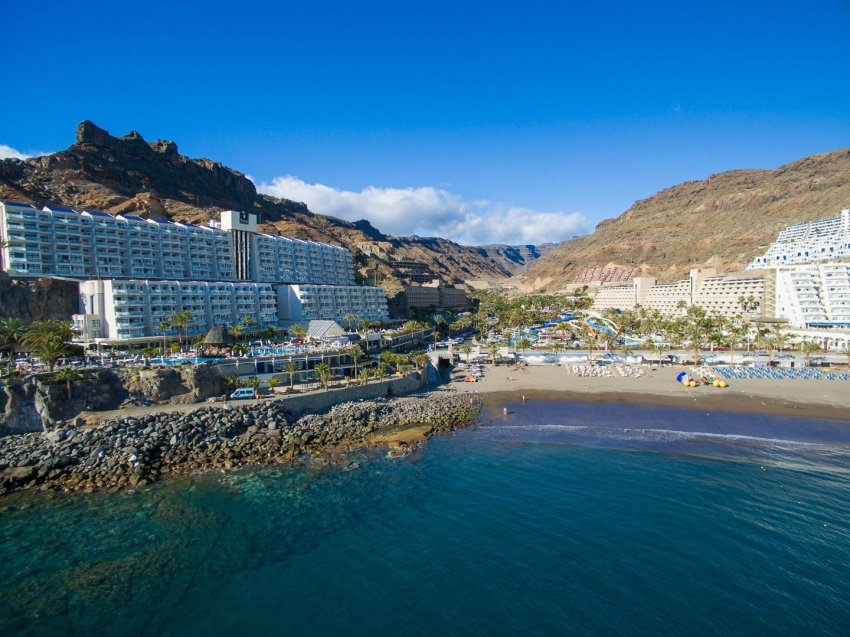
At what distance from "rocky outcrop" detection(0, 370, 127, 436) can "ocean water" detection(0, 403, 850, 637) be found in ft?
30.6

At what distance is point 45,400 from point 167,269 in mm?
37416

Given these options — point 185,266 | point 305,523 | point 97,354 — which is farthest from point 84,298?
→ point 305,523

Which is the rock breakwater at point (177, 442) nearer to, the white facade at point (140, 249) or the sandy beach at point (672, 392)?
the sandy beach at point (672, 392)

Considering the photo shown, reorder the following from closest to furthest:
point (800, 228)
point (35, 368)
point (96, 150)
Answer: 1. point (35, 368)
2. point (96, 150)
3. point (800, 228)

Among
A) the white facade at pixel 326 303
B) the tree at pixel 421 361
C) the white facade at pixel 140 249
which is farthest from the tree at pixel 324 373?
the white facade at pixel 140 249

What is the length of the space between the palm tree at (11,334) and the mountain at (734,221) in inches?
5572

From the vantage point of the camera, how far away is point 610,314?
108312mm

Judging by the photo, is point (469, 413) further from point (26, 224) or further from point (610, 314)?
point (610, 314)

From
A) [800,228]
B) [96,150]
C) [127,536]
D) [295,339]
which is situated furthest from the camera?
[800,228]

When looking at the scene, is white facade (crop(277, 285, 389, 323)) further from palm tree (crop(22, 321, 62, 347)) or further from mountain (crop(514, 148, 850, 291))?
mountain (crop(514, 148, 850, 291))

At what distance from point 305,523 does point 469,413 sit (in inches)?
867

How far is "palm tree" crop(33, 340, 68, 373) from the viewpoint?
1519 inches

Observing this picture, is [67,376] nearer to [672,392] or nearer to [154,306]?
[154,306]

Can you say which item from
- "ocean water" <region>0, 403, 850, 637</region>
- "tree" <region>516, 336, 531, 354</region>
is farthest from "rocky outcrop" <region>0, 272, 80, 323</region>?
"tree" <region>516, 336, 531, 354</region>
